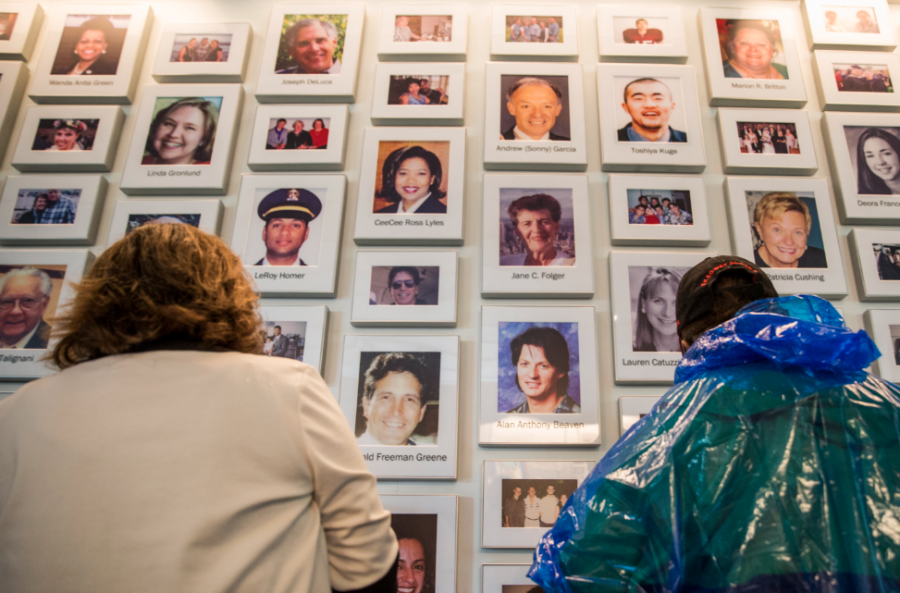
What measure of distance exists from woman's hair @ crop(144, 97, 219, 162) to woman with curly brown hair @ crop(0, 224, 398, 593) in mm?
1080

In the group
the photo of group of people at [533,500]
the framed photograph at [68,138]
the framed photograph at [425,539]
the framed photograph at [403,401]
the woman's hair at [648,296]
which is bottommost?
the framed photograph at [425,539]

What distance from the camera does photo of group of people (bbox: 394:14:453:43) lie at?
196 cm

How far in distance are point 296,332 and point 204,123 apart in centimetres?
82

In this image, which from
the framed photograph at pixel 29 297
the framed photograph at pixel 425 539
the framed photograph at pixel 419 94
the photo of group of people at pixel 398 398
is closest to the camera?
the framed photograph at pixel 425 539

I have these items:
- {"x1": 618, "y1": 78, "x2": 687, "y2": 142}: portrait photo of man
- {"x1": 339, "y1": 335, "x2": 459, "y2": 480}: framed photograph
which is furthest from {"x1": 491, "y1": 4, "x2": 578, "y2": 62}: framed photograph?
{"x1": 339, "y1": 335, "x2": 459, "y2": 480}: framed photograph

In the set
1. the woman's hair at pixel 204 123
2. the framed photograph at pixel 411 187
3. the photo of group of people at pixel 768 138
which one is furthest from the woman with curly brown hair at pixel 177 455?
the photo of group of people at pixel 768 138

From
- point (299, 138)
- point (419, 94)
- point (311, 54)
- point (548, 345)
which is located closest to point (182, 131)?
point (299, 138)

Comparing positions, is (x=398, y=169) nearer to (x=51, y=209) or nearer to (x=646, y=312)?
(x=646, y=312)

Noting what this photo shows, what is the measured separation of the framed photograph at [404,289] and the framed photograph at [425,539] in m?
0.50

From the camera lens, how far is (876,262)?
1710 millimetres

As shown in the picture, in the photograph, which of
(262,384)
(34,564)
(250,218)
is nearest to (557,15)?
(250,218)

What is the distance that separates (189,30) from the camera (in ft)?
6.61

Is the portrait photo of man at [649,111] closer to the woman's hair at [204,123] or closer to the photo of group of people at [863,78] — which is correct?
the photo of group of people at [863,78]

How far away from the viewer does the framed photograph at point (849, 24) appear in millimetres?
1959
